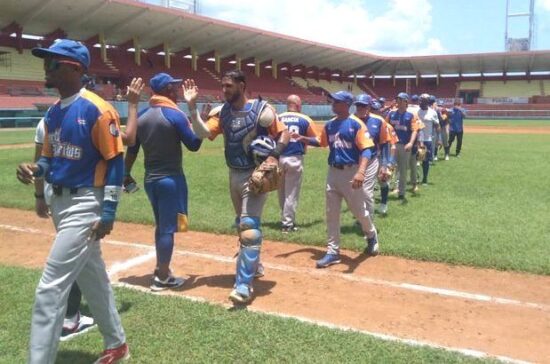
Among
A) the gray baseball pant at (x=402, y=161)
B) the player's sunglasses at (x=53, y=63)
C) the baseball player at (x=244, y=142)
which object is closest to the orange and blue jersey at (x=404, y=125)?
the gray baseball pant at (x=402, y=161)

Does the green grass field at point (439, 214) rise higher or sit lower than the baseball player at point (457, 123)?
lower

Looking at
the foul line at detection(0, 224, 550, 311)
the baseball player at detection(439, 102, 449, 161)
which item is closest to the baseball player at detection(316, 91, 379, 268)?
the foul line at detection(0, 224, 550, 311)

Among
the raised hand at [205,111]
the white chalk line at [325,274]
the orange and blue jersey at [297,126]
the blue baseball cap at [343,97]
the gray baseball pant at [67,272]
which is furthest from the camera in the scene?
the orange and blue jersey at [297,126]

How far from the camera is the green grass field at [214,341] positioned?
3877 millimetres

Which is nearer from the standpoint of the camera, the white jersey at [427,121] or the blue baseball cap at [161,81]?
the blue baseball cap at [161,81]

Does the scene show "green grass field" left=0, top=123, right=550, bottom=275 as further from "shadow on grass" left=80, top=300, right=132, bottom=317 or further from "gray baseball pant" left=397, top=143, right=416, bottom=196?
"shadow on grass" left=80, top=300, right=132, bottom=317

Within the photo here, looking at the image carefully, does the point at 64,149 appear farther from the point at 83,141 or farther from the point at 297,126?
the point at 297,126

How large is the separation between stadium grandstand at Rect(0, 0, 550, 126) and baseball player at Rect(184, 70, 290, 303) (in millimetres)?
25291

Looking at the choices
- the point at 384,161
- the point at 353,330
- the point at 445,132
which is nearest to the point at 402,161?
the point at 384,161

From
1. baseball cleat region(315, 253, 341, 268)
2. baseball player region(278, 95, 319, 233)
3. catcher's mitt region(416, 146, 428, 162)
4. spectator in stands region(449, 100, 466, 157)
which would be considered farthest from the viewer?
spectator in stands region(449, 100, 466, 157)

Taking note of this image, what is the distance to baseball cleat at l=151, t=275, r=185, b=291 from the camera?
5405 mm

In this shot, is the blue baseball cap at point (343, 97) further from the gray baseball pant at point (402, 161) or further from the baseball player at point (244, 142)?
the gray baseball pant at point (402, 161)

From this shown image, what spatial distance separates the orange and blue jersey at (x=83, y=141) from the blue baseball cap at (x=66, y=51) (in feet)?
0.72

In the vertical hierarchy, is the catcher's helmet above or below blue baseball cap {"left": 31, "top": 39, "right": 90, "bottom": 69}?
below
